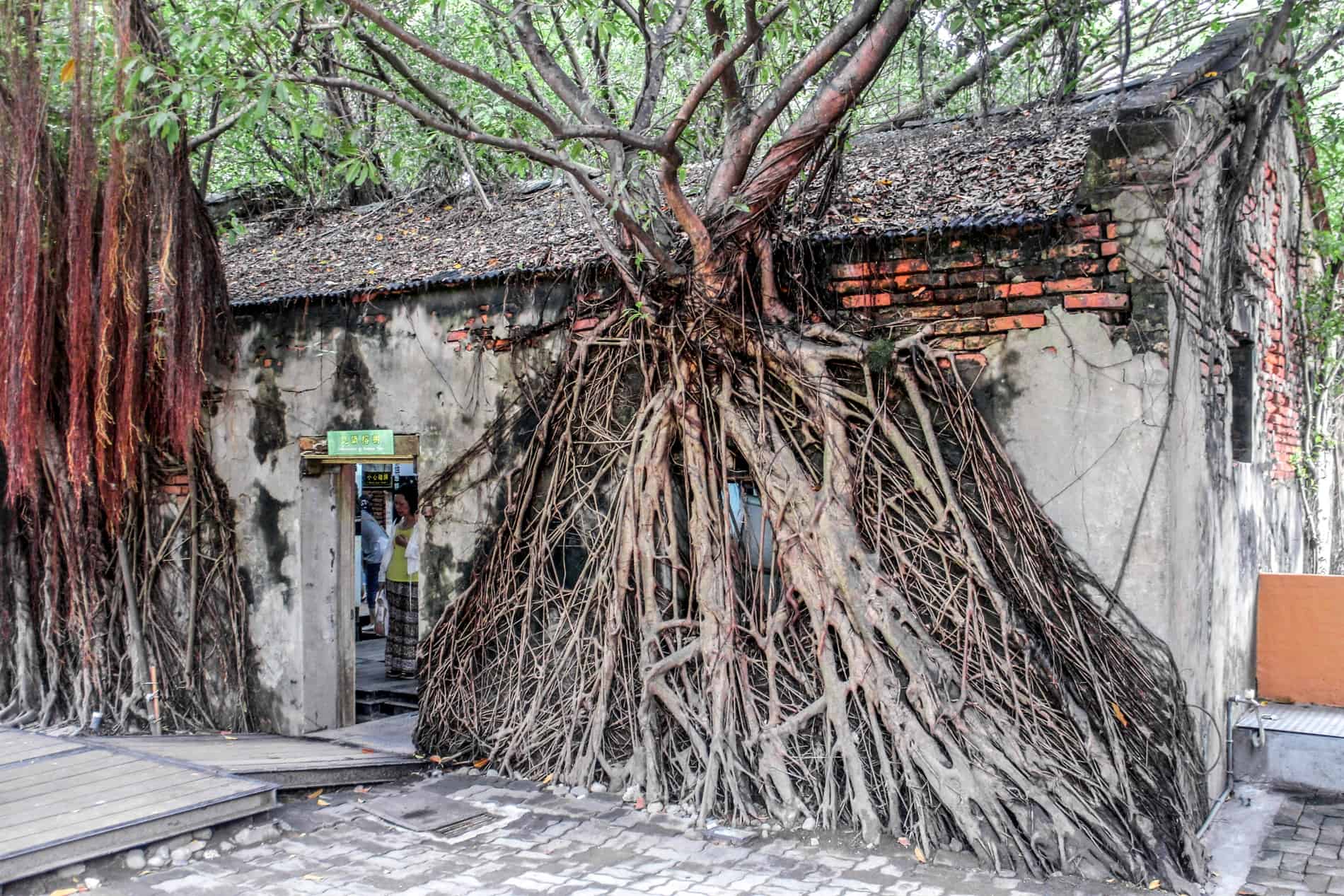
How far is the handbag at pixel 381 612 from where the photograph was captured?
10148 mm

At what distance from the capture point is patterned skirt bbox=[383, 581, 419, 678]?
897 centimetres

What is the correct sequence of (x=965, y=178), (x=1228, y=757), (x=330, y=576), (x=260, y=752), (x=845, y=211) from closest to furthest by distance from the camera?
(x=1228, y=757), (x=845, y=211), (x=965, y=178), (x=260, y=752), (x=330, y=576)

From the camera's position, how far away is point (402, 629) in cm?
900

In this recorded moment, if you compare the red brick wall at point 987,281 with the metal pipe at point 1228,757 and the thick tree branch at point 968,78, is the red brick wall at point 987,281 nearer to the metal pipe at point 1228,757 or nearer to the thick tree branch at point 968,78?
the thick tree branch at point 968,78

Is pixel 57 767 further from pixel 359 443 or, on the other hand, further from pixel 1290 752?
pixel 1290 752

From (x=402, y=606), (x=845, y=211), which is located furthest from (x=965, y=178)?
(x=402, y=606)

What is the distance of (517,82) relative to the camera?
33.4ft

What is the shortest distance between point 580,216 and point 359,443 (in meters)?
2.21

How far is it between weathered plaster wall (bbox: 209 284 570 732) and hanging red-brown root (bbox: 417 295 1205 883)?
0.52m

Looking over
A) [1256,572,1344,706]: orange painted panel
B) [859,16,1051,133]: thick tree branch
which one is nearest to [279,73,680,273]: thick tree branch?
[859,16,1051,133]: thick tree branch

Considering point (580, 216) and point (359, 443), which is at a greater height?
point (580, 216)

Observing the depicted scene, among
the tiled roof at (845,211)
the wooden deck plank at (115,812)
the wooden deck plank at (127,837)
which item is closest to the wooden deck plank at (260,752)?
the wooden deck plank at (115,812)

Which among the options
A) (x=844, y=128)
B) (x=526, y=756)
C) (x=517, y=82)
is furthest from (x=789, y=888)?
(x=517, y=82)

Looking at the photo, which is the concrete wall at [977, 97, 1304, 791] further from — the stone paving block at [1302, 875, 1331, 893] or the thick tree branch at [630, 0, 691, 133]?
the thick tree branch at [630, 0, 691, 133]
